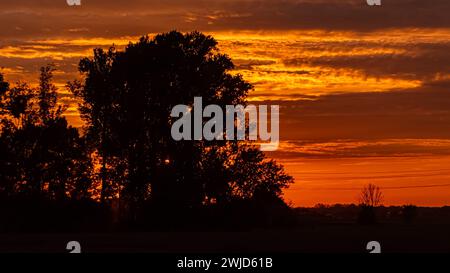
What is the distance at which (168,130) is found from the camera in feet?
262

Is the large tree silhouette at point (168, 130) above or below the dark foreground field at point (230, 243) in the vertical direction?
above

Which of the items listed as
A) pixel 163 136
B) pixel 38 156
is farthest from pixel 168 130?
pixel 38 156

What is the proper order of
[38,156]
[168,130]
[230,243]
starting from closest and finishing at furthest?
[230,243] → [168,130] → [38,156]

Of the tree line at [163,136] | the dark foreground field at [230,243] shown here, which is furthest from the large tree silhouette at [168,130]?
the dark foreground field at [230,243]

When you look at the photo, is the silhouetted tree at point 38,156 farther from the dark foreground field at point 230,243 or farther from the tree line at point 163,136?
the dark foreground field at point 230,243

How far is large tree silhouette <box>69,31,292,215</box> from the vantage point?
79.1 m

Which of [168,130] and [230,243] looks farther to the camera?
[168,130]

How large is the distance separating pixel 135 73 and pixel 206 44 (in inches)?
243

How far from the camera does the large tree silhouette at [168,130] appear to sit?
79.1 metres

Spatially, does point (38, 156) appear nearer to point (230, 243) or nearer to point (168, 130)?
point (168, 130)

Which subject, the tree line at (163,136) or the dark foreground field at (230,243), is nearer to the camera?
the dark foreground field at (230,243)
